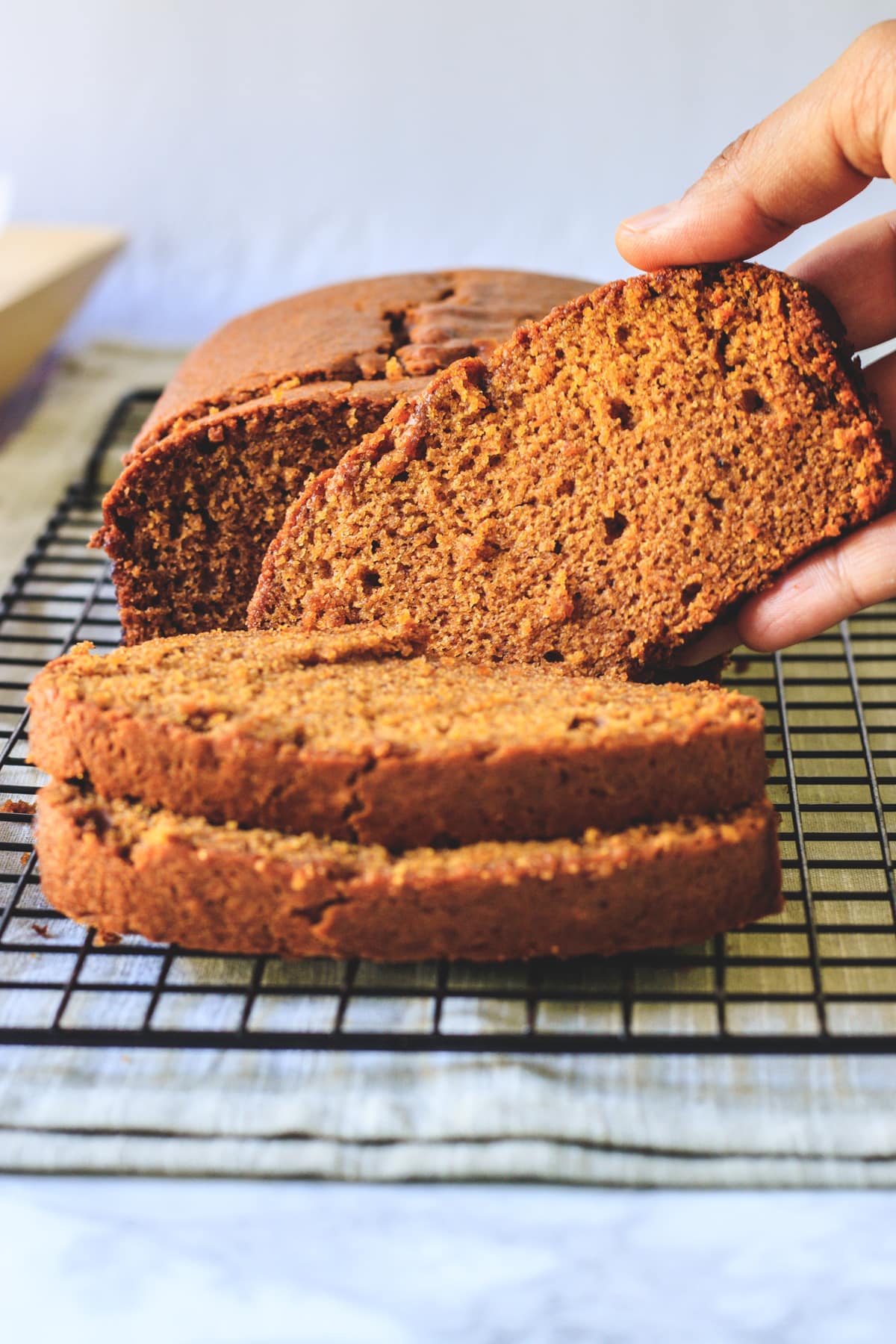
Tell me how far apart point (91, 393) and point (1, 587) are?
61.1 inches

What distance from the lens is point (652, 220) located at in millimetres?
2658

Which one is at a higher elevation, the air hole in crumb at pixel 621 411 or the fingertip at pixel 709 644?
the air hole in crumb at pixel 621 411

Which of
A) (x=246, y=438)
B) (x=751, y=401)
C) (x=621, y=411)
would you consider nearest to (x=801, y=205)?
(x=751, y=401)

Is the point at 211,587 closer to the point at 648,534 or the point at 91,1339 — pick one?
the point at 648,534

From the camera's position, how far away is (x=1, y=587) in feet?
12.4

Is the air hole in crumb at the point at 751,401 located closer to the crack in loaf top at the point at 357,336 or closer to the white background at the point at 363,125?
the crack in loaf top at the point at 357,336

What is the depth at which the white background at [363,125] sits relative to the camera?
18.6 feet

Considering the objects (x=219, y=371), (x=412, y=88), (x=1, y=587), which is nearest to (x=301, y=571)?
(x=219, y=371)

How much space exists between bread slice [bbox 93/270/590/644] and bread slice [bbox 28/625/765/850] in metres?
0.74

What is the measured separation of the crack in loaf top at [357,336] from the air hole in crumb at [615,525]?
20.3 inches

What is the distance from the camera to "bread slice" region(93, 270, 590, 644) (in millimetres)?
2934

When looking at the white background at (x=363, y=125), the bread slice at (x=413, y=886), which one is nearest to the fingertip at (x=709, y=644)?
the bread slice at (x=413, y=886)

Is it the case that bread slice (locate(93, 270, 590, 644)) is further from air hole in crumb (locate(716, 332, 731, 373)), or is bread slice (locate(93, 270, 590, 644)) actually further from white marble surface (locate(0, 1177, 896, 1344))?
white marble surface (locate(0, 1177, 896, 1344))

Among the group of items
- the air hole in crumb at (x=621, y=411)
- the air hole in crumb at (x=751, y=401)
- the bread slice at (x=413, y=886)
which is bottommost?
the bread slice at (x=413, y=886)
